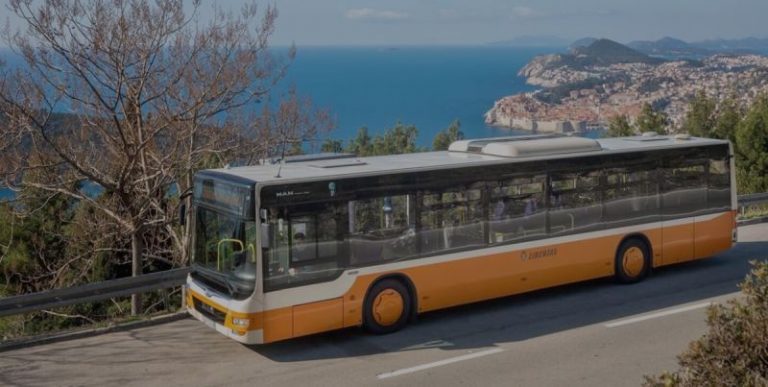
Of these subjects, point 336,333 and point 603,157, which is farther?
point 603,157

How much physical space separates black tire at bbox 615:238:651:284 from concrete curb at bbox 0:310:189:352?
6.59 metres

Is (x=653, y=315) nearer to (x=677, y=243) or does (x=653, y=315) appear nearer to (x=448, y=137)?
(x=677, y=243)

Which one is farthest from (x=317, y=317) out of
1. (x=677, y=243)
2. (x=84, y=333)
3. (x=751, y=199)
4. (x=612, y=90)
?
(x=612, y=90)

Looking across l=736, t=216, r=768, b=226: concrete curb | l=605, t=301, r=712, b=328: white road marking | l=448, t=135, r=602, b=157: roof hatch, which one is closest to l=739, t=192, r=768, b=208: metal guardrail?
l=736, t=216, r=768, b=226: concrete curb

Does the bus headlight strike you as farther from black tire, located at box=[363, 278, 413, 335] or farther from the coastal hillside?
the coastal hillside

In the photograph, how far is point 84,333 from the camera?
37.7 feet

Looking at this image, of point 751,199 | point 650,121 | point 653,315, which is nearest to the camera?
point 653,315

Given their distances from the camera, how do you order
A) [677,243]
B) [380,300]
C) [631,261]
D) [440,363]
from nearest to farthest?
[440,363] → [380,300] → [631,261] → [677,243]

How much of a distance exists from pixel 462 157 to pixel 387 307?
8.51ft

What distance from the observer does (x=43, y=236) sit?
23.6 metres

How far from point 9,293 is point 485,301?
14108mm

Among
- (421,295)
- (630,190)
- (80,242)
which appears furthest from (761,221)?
(80,242)

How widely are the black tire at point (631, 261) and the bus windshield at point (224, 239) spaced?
6.19m

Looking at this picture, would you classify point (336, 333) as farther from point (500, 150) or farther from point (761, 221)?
point (761, 221)
